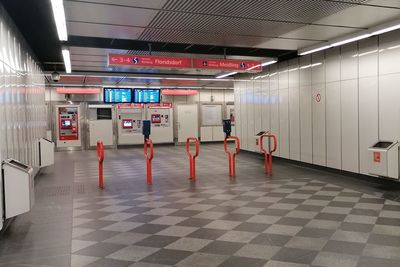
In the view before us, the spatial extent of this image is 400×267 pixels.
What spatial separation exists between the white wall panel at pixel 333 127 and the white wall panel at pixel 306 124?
69 centimetres

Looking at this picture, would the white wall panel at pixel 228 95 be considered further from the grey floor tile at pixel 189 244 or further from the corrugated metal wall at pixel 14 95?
the grey floor tile at pixel 189 244

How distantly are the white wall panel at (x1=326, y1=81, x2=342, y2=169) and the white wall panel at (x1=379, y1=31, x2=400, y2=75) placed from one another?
1.25 m

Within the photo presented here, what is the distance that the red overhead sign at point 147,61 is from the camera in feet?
22.9

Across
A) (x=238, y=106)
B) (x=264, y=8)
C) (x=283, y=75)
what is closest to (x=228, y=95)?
(x=238, y=106)

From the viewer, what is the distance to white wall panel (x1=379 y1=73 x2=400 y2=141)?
6465mm

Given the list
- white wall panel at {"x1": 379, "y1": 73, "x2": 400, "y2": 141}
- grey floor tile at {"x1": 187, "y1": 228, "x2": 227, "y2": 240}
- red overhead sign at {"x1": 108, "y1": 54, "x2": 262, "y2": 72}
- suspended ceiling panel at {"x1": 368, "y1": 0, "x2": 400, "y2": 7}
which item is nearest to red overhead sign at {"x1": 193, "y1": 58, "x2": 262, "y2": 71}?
red overhead sign at {"x1": 108, "y1": 54, "x2": 262, "y2": 72}

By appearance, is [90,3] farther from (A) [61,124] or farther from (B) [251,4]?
(A) [61,124]

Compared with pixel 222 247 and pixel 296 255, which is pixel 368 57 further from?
pixel 222 247

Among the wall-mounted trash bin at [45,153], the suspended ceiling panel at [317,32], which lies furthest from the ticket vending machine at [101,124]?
the suspended ceiling panel at [317,32]

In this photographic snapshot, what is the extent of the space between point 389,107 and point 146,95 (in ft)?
26.2

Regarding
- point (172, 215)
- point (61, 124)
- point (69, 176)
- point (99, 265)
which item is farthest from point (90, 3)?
point (61, 124)

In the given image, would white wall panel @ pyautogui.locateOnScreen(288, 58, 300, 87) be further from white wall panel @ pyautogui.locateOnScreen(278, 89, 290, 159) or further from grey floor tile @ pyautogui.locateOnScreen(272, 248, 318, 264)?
grey floor tile @ pyautogui.locateOnScreen(272, 248, 318, 264)

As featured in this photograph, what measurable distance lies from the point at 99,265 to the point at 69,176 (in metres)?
5.76

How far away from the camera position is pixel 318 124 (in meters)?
8.62
